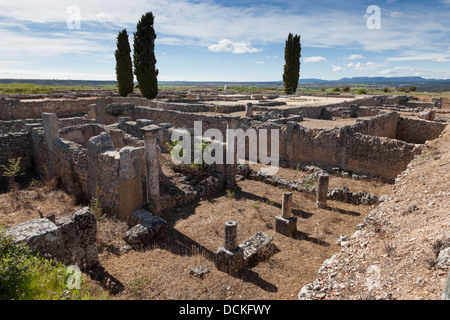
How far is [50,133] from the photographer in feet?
36.1

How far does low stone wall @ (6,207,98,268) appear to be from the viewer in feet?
15.7

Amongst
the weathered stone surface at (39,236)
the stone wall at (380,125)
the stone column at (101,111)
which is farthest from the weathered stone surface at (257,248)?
the stone column at (101,111)

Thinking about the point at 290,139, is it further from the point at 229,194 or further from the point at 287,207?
the point at 287,207

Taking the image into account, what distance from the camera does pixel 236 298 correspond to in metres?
5.66

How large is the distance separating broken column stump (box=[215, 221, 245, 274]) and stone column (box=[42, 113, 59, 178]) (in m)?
8.14

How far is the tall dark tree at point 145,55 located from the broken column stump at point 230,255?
28963 millimetres

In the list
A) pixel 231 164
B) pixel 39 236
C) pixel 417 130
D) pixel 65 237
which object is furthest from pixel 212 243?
pixel 417 130

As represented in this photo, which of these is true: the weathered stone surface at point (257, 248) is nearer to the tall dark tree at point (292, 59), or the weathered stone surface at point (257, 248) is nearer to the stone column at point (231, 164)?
the stone column at point (231, 164)

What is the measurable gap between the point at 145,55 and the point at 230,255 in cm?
3010

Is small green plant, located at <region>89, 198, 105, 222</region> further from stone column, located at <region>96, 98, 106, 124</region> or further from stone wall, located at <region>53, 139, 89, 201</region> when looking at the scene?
stone column, located at <region>96, 98, 106, 124</region>

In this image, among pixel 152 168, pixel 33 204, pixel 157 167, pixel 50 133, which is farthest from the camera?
pixel 50 133

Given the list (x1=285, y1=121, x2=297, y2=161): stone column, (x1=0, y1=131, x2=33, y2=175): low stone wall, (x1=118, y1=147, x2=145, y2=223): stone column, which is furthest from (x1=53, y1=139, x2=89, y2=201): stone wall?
(x1=285, y1=121, x2=297, y2=161): stone column
